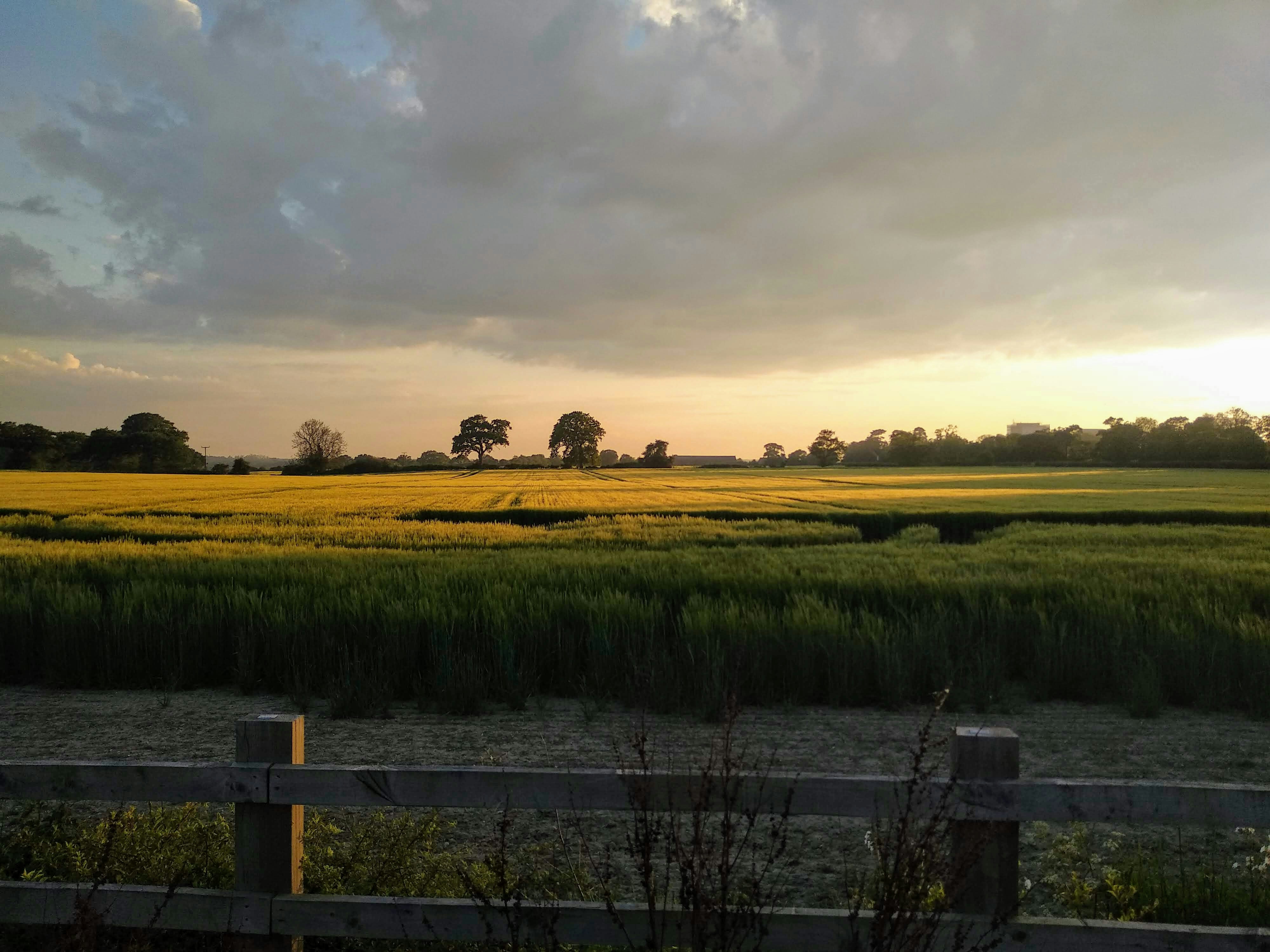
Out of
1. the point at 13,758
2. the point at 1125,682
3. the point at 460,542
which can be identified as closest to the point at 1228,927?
the point at 1125,682

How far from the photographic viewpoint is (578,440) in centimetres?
15462

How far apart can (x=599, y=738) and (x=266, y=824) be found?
389cm

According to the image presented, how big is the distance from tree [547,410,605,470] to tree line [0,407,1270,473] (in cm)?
17

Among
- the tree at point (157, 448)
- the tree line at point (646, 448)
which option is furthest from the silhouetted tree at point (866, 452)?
the tree at point (157, 448)

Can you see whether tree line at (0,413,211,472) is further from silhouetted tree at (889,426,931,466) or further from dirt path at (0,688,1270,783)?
silhouetted tree at (889,426,931,466)

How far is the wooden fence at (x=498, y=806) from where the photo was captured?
2.61 metres

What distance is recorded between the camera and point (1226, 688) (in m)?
7.86

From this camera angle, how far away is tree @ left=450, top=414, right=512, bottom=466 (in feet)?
524

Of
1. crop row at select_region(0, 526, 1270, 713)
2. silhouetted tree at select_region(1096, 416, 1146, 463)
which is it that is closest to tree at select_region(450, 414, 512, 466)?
silhouetted tree at select_region(1096, 416, 1146, 463)

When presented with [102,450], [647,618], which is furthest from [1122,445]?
[102,450]

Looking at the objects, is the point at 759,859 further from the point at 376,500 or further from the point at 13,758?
the point at 376,500

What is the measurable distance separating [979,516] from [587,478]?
54.4 m

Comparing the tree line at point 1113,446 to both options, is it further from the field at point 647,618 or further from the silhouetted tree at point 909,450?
the field at point 647,618

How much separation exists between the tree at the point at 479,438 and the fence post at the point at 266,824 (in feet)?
520
